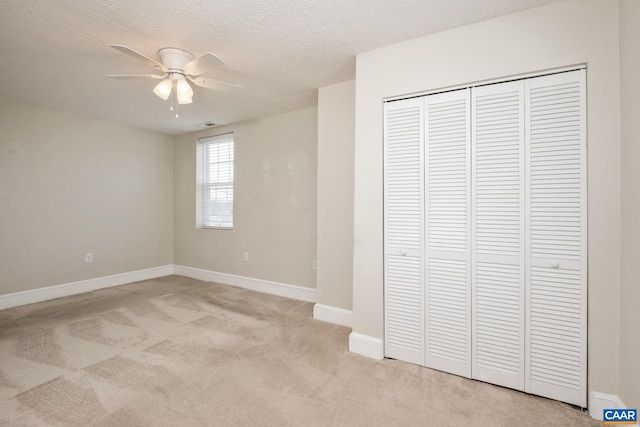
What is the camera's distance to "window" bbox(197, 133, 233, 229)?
4.52m

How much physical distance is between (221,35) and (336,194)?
66.9 inches


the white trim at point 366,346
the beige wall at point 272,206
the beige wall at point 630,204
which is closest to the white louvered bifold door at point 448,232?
the white trim at point 366,346

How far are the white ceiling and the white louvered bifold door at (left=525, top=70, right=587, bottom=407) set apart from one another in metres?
0.65

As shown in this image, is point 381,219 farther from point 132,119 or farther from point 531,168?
point 132,119

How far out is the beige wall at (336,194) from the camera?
2941 mm

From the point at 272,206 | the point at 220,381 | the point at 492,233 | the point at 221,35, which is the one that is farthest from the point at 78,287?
the point at 492,233

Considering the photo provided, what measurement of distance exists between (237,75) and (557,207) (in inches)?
110

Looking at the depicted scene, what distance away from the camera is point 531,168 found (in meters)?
1.83

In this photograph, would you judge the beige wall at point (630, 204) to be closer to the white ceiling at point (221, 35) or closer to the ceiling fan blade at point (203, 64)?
the white ceiling at point (221, 35)

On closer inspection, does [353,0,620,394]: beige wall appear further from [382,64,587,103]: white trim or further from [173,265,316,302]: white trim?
[173,265,316,302]: white trim

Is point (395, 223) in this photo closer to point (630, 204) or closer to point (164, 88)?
point (630, 204)

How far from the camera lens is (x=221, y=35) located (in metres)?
2.11

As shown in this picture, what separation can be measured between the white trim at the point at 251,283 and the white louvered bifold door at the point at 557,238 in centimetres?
236

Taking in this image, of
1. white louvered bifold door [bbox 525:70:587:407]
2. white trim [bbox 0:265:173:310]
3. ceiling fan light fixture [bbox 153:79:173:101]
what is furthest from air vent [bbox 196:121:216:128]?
white louvered bifold door [bbox 525:70:587:407]
